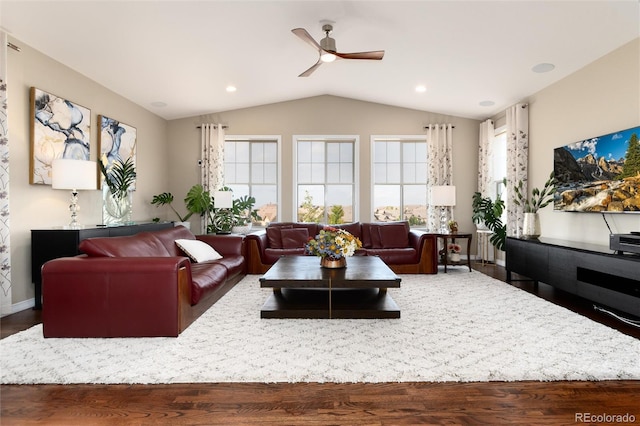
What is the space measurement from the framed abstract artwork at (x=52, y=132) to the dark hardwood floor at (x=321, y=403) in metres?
2.78

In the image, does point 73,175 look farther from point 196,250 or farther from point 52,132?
point 196,250

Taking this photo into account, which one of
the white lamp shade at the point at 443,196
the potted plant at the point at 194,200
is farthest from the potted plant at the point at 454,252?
the potted plant at the point at 194,200

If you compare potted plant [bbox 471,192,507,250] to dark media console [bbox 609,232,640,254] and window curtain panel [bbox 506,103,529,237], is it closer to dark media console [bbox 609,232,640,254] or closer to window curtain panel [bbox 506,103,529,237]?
window curtain panel [bbox 506,103,529,237]

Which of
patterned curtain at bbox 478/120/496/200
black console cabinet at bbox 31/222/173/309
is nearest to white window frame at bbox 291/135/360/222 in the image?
patterned curtain at bbox 478/120/496/200

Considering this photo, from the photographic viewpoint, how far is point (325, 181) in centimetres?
768

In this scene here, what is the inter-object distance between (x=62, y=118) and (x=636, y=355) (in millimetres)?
5955

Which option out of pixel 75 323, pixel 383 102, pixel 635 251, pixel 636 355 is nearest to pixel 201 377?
pixel 75 323

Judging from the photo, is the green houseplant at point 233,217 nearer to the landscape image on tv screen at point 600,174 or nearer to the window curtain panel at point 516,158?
the window curtain panel at point 516,158

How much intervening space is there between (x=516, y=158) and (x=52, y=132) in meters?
→ 6.41

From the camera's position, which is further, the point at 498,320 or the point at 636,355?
the point at 498,320

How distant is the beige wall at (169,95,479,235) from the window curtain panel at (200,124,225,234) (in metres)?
0.22

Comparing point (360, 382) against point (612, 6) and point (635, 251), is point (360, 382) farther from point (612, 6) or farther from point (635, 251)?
point (612, 6)

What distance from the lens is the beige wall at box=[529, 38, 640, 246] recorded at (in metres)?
3.91

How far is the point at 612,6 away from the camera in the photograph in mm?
3357
